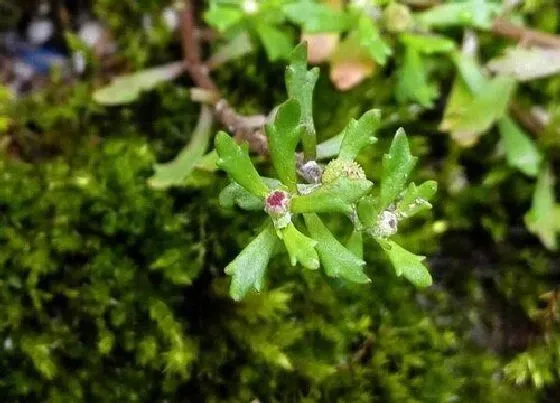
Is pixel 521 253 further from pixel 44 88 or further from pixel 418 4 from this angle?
pixel 44 88

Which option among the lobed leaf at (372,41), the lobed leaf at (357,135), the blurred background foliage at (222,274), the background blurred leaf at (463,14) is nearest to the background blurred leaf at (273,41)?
the blurred background foliage at (222,274)

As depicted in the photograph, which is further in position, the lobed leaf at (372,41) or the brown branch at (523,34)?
the brown branch at (523,34)

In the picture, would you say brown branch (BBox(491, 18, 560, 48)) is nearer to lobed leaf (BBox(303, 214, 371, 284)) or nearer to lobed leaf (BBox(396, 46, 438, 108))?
lobed leaf (BBox(396, 46, 438, 108))

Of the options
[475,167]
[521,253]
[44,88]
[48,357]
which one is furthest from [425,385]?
[44,88]

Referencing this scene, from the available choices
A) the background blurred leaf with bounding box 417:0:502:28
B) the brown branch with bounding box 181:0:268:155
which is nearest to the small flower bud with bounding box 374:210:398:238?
the brown branch with bounding box 181:0:268:155

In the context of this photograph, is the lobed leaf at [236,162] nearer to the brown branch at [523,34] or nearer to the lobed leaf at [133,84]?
the lobed leaf at [133,84]
